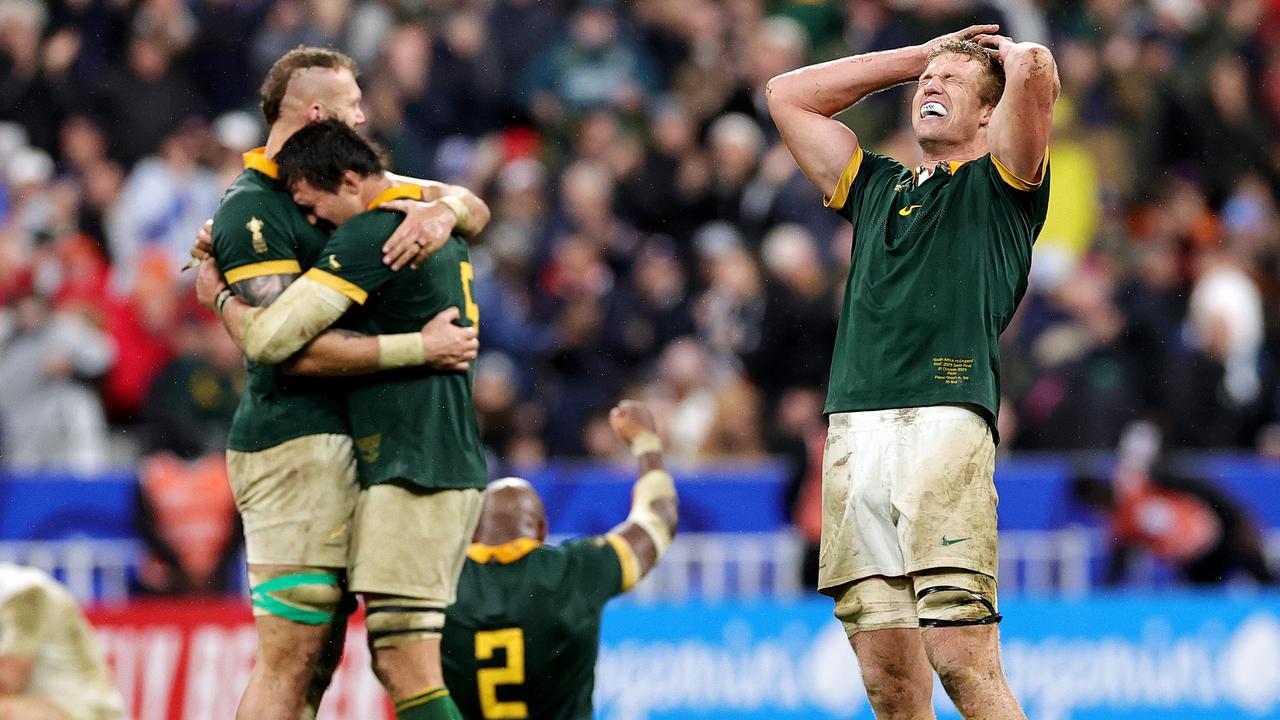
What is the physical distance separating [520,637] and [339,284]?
1.91 m

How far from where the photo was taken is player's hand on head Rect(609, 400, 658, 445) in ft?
28.5

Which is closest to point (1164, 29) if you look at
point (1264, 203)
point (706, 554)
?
point (1264, 203)

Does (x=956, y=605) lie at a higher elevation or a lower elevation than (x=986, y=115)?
lower

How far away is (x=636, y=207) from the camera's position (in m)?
16.2

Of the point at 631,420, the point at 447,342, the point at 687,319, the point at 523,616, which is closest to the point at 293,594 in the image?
the point at 447,342

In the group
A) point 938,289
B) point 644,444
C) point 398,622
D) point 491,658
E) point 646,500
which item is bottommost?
point 491,658

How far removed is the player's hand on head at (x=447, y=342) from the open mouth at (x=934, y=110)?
1758mm

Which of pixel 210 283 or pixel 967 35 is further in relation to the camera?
pixel 210 283

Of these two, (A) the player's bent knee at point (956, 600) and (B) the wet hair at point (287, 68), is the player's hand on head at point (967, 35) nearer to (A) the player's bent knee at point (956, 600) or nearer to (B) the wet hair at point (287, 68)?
(A) the player's bent knee at point (956, 600)

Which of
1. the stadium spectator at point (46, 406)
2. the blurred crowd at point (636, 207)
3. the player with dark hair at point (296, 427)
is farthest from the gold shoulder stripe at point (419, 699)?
the stadium spectator at point (46, 406)

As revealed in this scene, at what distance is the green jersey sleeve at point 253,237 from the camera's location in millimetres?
6945

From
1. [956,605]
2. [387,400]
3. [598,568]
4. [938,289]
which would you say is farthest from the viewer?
[598,568]

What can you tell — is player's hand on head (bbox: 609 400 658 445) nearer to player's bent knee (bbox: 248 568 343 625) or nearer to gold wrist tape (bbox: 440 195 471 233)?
gold wrist tape (bbox: 440 195 471 233)

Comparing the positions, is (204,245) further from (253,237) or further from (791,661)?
(791,661)
